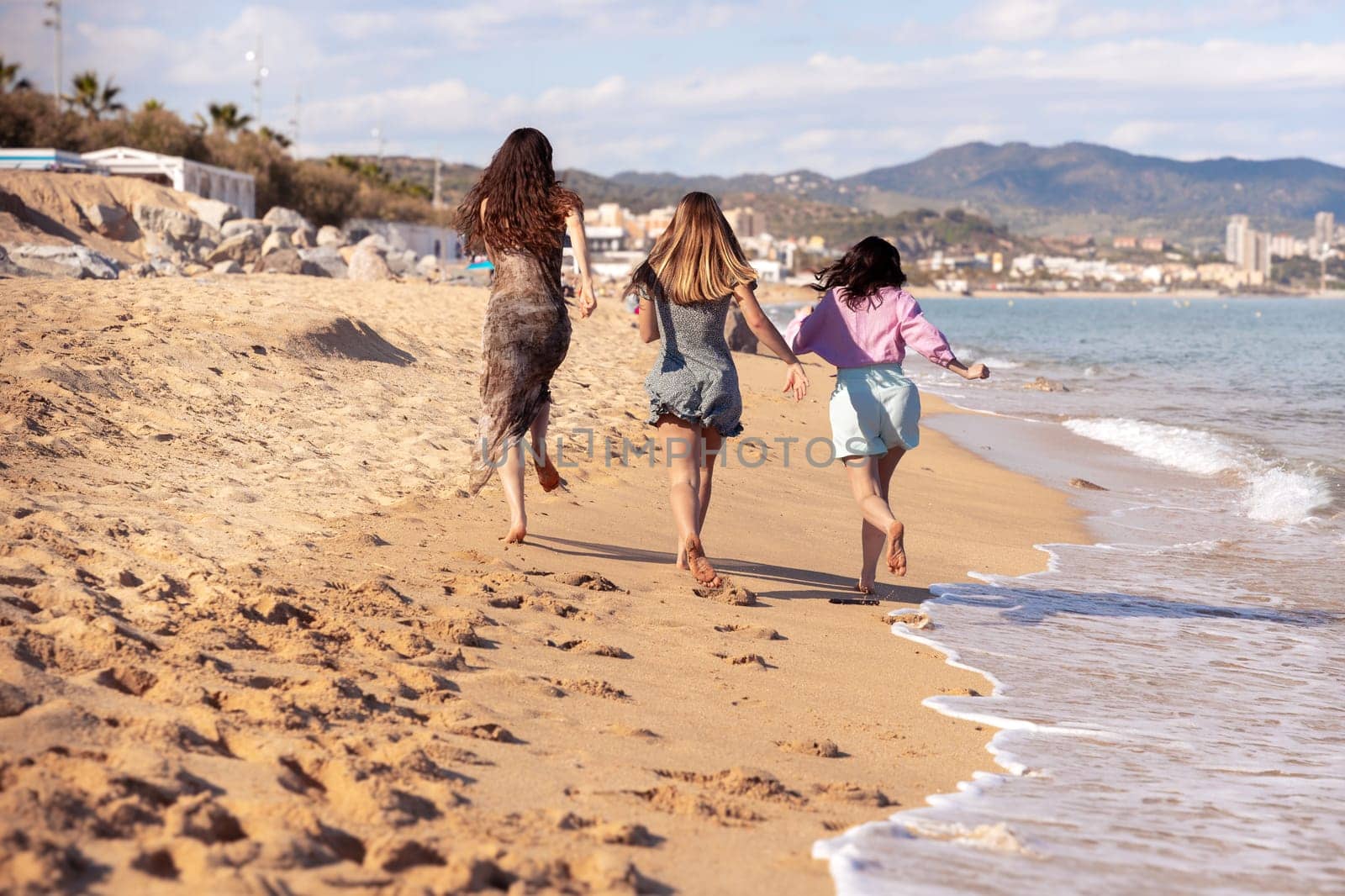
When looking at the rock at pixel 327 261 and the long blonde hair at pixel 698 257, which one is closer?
the long blonde hair at pixel 698 257

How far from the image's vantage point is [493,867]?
2443 mm

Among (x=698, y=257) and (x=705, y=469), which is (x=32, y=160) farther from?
(x=698, y=257)

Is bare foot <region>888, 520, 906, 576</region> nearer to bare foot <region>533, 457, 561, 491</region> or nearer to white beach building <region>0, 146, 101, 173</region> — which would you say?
bare foot <region>533, 457, 561, 491</region>

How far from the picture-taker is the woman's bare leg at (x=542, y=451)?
6078 mm

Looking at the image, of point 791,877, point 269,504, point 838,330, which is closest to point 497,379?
point 269,504

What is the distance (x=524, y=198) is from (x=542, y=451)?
1.22 m

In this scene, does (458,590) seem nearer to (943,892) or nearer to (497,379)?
(497,379)

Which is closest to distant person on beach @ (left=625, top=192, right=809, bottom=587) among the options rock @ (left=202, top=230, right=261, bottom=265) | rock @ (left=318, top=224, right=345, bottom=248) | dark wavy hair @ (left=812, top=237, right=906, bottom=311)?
dark wavy hair @ (left=812, top=237, right=906, bottom=311)

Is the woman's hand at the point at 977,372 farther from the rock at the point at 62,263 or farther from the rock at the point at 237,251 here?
the rock at the point at 237,251

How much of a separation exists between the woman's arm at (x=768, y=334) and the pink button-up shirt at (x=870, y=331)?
128 millimetres

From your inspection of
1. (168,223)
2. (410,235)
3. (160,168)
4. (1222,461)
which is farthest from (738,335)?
(410,235)

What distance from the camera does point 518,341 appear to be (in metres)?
5.79

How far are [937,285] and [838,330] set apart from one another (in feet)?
568

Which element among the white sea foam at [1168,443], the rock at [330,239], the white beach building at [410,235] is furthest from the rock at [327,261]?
the white beach building at [410,235]
